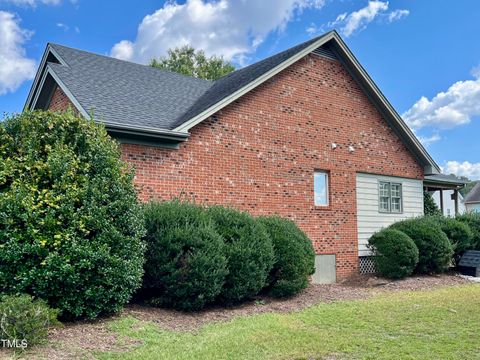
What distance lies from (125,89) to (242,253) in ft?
21.4

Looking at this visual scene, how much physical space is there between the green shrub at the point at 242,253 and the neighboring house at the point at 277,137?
6.58 ft

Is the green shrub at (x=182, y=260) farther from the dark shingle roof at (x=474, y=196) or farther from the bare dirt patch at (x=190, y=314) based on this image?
the dark shingle roof at (x=474, y=196)

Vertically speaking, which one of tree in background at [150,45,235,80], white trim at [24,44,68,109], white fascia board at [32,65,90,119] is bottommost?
white fascia board at [32,65,90,119]

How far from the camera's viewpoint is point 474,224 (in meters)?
16.2

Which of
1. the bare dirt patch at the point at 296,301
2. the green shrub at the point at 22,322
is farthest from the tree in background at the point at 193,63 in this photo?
the green shrub at the point at 22,322

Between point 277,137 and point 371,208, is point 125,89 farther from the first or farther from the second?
point 371,208

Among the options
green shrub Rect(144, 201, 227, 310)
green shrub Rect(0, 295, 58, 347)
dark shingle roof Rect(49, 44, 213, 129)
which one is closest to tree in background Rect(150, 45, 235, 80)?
dark shingle roof Rect(49, 44, 213, 129)

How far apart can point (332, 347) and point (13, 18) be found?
51.2 ft

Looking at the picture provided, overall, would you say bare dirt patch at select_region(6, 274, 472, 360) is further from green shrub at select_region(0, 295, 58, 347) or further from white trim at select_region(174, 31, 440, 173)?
white trim at select_region(174, 31, 440, 173)

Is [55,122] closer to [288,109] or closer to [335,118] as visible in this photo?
[288,109]

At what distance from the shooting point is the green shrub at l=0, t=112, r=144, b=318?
260 inches

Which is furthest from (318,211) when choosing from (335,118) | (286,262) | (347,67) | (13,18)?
(13,18)

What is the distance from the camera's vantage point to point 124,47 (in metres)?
30.7

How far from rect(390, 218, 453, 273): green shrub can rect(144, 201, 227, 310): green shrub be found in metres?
7.57
